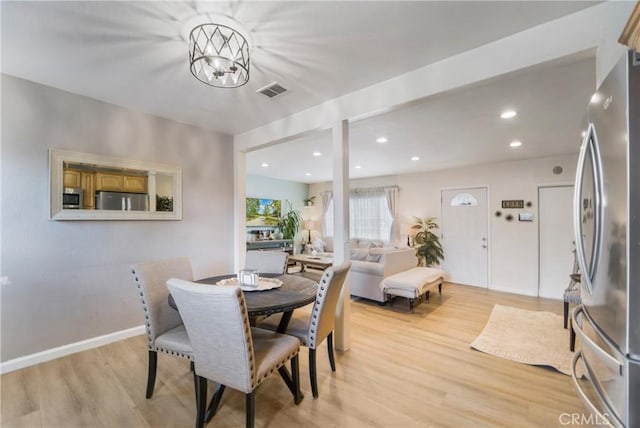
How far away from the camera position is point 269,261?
3.06 m

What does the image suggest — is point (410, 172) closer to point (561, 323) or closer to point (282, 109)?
point (561, 323)

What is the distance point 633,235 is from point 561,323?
345 centimetres

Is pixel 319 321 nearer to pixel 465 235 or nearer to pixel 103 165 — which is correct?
pixel 103 165

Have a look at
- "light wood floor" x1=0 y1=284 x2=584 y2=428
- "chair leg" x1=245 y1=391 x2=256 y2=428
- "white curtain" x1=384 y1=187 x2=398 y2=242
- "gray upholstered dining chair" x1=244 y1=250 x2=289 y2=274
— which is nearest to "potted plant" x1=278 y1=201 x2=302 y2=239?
"white curtain" x1=384 y1=187 x2=398 y2=242

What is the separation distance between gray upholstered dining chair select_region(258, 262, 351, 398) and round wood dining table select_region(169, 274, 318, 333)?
0.08 m

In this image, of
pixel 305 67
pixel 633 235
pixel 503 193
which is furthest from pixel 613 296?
pixel 503 193

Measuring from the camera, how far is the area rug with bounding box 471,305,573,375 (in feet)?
8.51

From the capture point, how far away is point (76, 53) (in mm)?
1993

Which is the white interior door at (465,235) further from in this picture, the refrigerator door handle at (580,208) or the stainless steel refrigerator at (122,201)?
the stainless steel refrigerator at (122,201)

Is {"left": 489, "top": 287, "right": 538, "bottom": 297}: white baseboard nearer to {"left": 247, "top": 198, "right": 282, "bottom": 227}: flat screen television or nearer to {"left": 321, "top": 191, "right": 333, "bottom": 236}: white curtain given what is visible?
{"left": 321, "top": 191, "right": 333, "bottom": 236}: white curtain

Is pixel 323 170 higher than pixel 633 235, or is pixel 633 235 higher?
pixel 323 170

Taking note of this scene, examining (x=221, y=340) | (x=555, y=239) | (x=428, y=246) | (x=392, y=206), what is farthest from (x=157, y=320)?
(x=555, y=239)

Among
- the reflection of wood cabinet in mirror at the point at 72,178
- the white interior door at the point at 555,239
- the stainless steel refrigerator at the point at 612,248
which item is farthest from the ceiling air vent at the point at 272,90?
the white interior door at the point at 555,239

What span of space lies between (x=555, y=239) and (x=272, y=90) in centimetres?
522
